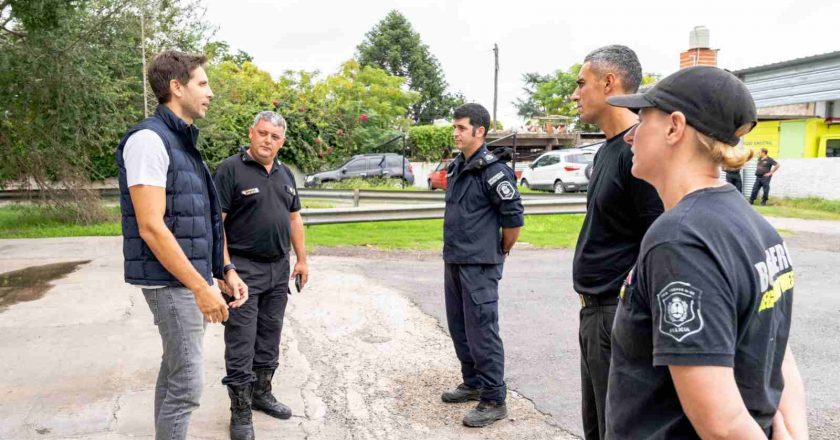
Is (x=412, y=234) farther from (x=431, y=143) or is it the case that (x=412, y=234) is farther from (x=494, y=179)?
(x=431, y=143)

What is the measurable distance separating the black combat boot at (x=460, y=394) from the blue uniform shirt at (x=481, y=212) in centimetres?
90

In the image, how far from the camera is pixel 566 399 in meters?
4.42

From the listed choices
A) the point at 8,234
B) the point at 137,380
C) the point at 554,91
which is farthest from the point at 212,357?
the point at 554,91

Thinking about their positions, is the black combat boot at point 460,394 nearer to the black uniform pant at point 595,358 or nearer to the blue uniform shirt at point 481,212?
the blue uniform shirt at point 481,212

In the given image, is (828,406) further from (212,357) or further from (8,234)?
(8,234)

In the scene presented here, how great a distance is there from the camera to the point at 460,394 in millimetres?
4438

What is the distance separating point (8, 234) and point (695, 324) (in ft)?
45.7

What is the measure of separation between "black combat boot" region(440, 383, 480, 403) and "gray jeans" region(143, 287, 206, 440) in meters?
1.88

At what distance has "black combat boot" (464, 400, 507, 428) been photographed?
13.3 ft

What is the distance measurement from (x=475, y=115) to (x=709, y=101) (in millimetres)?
3000

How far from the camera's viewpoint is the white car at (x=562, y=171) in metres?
21.8

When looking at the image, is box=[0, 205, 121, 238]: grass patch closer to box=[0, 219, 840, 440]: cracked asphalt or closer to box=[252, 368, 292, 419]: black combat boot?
box=[0, 219, 840, 440]: cracked asphalt

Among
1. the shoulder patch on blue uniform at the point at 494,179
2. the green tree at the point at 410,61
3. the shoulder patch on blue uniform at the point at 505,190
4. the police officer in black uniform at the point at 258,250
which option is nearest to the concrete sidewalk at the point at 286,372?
the police officer in black uniform at the point at 258,250

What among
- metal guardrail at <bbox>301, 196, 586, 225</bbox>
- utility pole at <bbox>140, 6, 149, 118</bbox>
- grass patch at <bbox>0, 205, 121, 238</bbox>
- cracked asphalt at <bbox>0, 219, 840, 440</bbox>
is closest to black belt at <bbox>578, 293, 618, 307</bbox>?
cracked asphalt at <bbox>0, 219, 840, 440</bbox>
